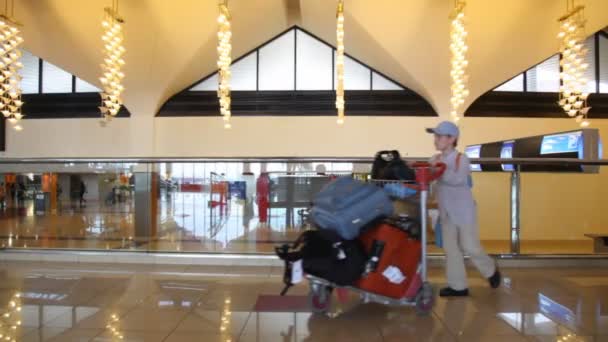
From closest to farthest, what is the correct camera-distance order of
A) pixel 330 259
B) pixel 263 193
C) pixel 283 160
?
1. pixel 330 259
2. pixel 283 160
3. pixel 263 193

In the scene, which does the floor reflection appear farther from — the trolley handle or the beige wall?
the beige wall

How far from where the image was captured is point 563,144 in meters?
7.82

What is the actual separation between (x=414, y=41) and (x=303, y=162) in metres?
7.00

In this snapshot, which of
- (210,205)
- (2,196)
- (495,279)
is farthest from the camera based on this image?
(2,196)

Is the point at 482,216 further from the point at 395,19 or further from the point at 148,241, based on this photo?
the point at 395,19

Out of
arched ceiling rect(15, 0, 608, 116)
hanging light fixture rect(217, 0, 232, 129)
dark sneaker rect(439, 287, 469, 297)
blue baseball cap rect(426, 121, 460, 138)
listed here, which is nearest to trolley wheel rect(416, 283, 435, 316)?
dark sneaker rect(439, 287, 469, 297)

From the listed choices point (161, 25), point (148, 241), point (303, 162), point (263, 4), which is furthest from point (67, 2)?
point (303, 162)

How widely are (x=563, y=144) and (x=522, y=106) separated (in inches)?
235

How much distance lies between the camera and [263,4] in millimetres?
11375

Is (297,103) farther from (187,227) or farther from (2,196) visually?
(2,196)

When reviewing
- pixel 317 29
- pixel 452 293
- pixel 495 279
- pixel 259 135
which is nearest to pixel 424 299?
pixel 452 293

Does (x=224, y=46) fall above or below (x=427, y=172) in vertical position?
above

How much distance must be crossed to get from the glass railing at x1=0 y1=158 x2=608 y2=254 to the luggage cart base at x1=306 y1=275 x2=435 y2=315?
1.85 meters

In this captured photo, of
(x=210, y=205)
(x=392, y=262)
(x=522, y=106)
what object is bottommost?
(x=392, y=262)
